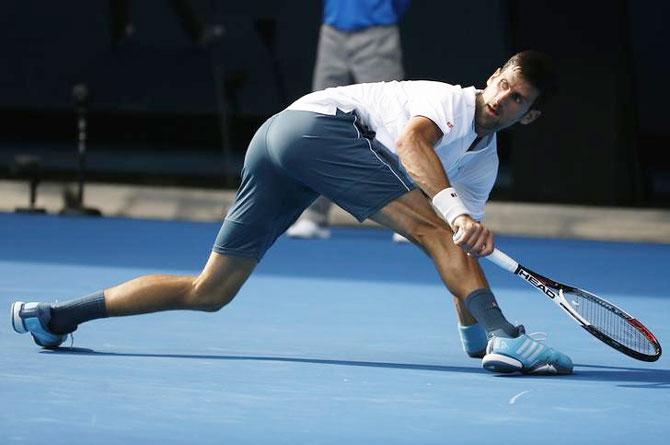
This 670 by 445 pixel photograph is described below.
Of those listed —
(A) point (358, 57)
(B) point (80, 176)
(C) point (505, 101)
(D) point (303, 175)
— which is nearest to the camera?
(C) point (505, 101)

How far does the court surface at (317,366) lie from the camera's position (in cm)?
492

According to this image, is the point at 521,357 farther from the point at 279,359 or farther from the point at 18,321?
the point at 18,321

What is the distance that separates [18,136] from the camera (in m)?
17.8

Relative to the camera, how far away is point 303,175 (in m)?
6.06

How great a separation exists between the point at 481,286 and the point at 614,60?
657cm

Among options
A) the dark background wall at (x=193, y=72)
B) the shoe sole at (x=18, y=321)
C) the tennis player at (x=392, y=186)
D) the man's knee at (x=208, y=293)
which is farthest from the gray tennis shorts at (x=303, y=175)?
the dark background wall at (x=193, y=72)

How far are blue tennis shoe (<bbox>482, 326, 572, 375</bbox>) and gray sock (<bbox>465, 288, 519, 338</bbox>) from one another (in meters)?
0.03

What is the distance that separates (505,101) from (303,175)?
726mm

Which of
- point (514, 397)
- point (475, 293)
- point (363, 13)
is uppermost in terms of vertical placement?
point (363, 13)

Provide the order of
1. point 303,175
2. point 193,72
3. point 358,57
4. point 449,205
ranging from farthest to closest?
point 193,72 < point 358,57 < point 303,175 < point 449,205

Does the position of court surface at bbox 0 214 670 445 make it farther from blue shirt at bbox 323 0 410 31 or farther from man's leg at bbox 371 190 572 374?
blue shirt at bbox 323 0 410 31

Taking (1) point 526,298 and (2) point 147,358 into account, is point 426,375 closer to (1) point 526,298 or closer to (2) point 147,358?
(2) point 147,358

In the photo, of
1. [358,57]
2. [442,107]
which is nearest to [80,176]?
[358,57]

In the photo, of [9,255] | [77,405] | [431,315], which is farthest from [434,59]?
[77,405]
